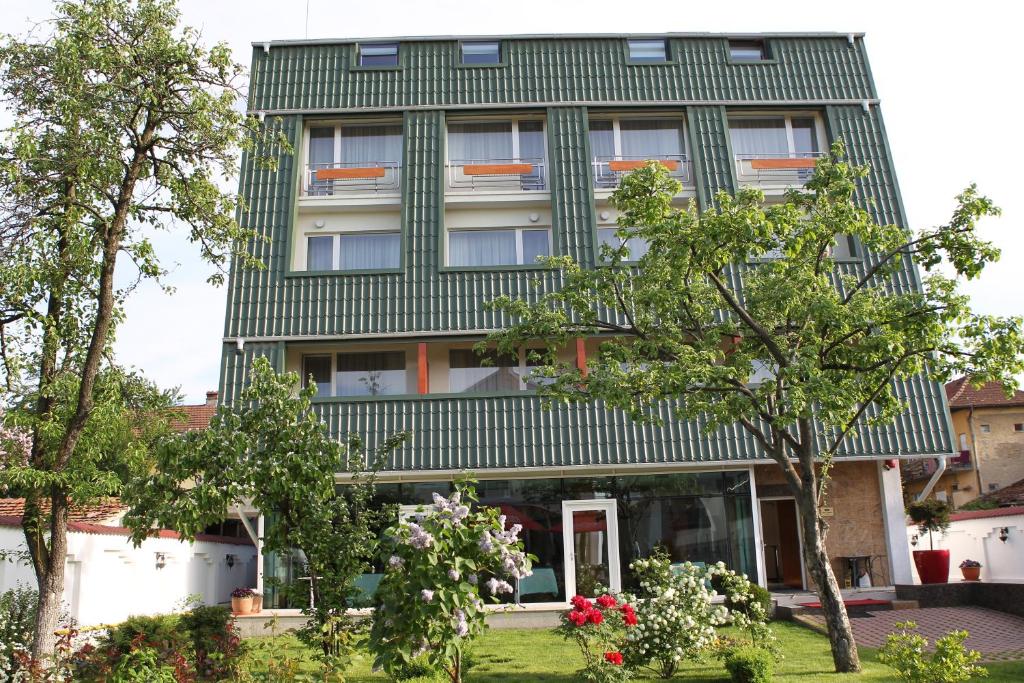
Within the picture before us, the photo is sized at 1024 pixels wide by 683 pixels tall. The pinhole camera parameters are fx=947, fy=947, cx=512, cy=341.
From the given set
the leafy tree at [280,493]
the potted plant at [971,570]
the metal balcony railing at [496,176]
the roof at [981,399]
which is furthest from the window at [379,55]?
the roof at [981,399]

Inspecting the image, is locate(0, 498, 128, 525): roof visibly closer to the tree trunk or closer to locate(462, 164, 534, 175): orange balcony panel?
locate(462, 164, 534, 175): orange balcony panel

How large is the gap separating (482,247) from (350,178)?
335cm

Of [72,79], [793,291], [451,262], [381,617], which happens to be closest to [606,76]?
[451,262]

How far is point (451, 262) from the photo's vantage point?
2091 centimetres

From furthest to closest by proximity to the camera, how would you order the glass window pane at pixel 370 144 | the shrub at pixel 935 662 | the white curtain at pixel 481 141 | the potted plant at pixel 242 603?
the white curtain at pixel 481 141 < the glass window pane at pixel 370 144 < the potted plant at pixel 242 603 < the shrub at pixel 935 662

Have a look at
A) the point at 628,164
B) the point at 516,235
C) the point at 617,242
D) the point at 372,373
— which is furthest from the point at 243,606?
the point at 628,164

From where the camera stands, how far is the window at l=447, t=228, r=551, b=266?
68.7 feet

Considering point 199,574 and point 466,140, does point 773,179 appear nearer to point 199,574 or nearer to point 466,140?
point 466,140

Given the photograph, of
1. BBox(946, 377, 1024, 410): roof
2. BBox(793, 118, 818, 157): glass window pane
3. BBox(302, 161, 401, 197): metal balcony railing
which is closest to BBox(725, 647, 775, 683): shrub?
BBox(302, 161, 401, 197): metal balcony railing

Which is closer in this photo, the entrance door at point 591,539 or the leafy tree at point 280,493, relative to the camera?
the leafy tree at point 280,493

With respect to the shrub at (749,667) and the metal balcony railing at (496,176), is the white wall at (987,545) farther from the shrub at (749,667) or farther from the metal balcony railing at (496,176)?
the metal balcony railing at (496,176)

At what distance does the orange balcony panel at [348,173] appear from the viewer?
830 inches

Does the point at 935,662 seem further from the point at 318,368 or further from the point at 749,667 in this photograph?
the point at 318,368

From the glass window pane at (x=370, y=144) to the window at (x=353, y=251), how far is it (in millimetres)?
1869
